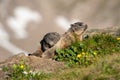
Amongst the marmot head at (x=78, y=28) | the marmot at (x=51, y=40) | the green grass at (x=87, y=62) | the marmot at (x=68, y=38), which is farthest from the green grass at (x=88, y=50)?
the marmot at (x=51, y=40)

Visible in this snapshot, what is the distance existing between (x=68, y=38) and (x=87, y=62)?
109 inches

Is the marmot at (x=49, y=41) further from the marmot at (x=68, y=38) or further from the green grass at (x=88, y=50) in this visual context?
the green grass at (x=88, y=50)

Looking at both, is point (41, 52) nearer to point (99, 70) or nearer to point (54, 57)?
point (54, 57)

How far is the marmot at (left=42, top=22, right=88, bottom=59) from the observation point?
1520cm

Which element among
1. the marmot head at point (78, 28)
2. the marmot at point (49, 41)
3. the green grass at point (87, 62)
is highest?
the marmot head at point (78, 28)

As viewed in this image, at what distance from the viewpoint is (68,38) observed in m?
16.1

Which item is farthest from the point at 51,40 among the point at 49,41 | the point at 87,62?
the point at 87,62

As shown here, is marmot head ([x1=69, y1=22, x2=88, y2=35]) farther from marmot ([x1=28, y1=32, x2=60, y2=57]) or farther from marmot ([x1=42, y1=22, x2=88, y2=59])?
marmot ([x1=28, y1=32, x2=60, y2=57])

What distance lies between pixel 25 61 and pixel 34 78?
4.87ft

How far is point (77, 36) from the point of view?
1619 centimetres

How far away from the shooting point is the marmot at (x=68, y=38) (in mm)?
15205

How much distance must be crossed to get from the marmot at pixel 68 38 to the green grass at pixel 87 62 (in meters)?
0.33

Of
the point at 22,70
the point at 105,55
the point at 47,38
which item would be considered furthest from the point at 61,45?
the point at 22,70

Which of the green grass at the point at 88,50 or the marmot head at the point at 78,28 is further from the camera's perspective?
the marmot head at the point at 78,28
